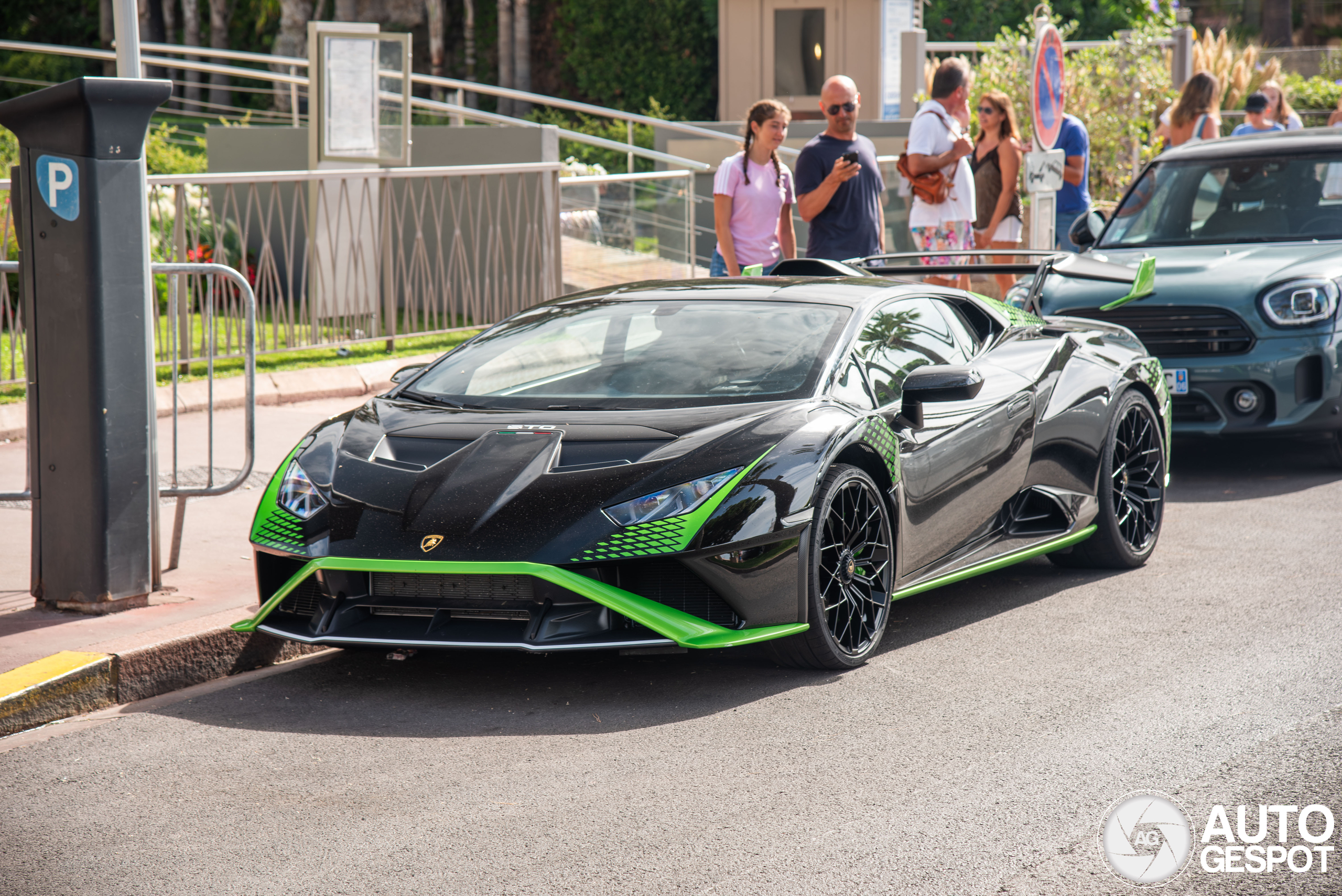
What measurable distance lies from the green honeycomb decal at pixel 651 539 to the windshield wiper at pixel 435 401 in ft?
3.05

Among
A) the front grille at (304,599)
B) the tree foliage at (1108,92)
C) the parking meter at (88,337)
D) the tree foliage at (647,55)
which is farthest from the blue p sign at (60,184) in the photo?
the tree foliage at (647,55)

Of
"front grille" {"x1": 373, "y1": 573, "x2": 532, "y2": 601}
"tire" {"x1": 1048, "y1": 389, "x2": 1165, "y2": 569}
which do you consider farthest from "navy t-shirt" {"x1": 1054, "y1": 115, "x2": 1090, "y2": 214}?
"front grille" {"x1": 373, "y1": 573, "x2": 532, "y2": 601}

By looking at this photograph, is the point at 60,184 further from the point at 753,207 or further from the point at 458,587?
the point at 753,207

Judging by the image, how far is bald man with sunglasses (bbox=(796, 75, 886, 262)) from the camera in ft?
29.4

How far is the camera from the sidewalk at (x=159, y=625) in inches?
189

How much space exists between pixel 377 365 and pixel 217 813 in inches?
278

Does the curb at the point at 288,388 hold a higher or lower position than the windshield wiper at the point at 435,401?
lower

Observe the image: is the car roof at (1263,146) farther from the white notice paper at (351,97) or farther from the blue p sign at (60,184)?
the blue p sign at (60,184)

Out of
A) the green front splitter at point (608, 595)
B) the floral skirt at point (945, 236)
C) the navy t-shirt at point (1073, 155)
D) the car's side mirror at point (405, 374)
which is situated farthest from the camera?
the navy t-shirt at point (1073, 155)

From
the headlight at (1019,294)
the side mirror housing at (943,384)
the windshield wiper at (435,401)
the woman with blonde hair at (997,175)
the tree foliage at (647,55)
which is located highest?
the tree foliage at (647,55)

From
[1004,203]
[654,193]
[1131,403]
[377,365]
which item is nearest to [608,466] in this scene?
[1131,403]

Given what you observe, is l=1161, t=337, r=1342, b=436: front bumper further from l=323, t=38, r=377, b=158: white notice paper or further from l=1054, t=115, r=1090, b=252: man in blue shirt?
l=323, t=38, r=377, b=158: white notice paper

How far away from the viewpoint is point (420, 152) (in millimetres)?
14672

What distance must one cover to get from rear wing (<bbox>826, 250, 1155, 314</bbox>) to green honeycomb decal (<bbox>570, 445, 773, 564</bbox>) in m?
2.53
